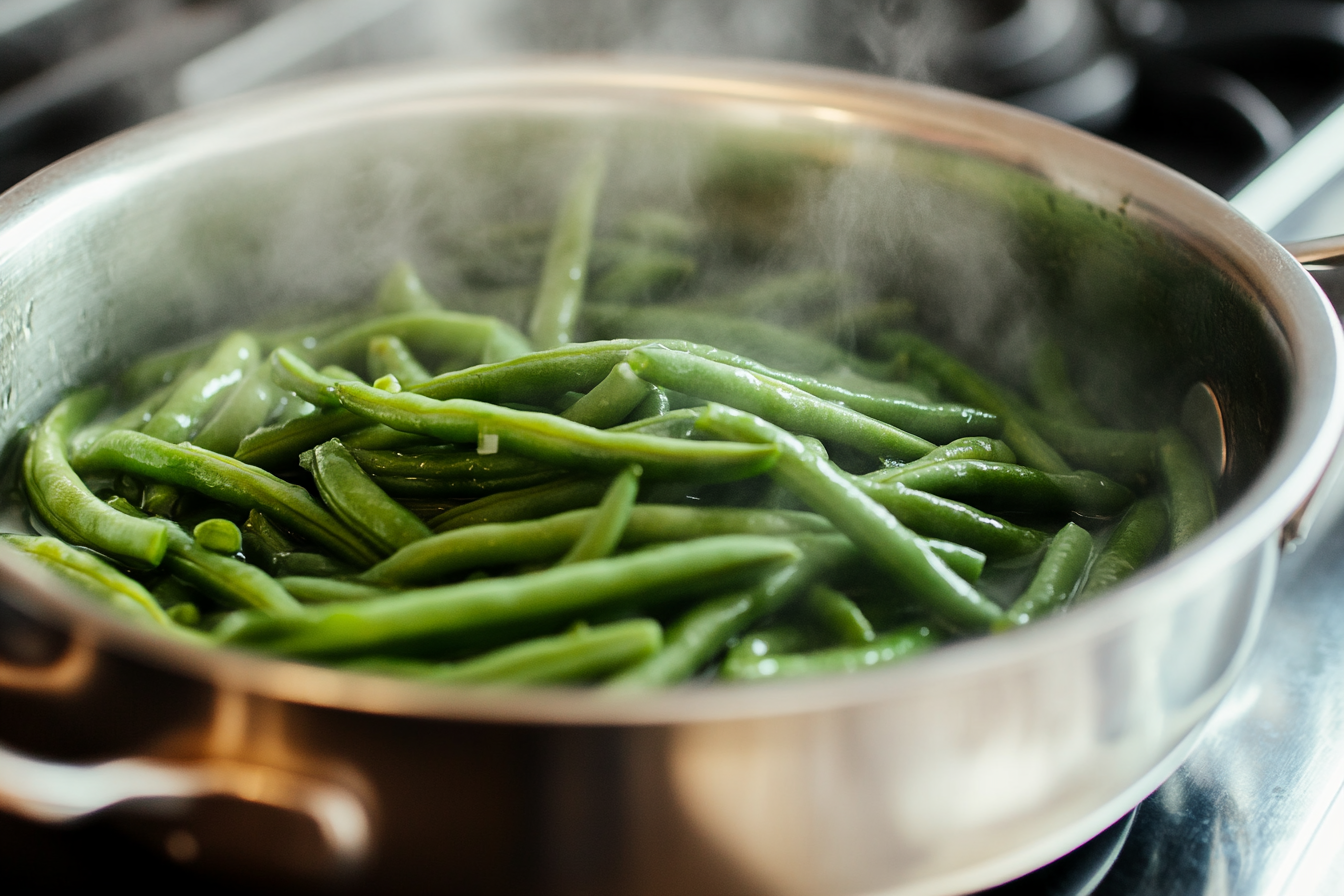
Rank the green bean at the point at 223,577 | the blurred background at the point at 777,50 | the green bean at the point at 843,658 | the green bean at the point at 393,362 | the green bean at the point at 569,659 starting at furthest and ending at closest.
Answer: the blurred background at the point at 777,50
the green bean at the point at 393,362
the green bean at the point at 223,577
the green bean at the point at 843,658
the green bean at the point at 569,659

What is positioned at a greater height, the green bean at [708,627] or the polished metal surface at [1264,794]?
the green bean at [708,627]

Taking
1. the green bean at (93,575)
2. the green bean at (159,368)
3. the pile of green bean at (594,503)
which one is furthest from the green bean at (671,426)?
the green bean at (159,368)

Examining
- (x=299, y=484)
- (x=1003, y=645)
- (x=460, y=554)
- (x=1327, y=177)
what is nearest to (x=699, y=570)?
(x=460, y=554)

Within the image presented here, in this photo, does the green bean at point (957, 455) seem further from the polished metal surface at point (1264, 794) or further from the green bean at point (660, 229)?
the green bean at point (660, 229)

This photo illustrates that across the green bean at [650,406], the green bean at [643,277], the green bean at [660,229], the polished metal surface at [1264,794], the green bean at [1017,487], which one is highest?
the green bean at [660,229]

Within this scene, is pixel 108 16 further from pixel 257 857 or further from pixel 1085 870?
pixel 1085 870

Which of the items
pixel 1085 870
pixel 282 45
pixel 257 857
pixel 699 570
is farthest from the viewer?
pixel 282 45

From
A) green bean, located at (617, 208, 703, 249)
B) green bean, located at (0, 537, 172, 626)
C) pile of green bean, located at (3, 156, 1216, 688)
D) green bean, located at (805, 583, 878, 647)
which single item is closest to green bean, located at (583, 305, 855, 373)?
pile of green bean, located at (3, 156, 1216, 688)
